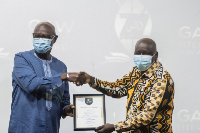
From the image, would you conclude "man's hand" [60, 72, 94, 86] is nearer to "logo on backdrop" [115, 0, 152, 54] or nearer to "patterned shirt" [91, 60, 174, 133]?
"patterned shirt" [91, 60, 174, 133]

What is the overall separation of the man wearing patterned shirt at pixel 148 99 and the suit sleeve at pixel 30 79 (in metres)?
0.54

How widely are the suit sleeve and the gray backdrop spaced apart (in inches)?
38.9

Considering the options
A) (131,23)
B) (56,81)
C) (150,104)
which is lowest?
(150,104)

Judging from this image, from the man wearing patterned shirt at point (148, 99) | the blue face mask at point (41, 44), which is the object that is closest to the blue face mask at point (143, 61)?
the man wearing patterned shirt at point (148, 99)

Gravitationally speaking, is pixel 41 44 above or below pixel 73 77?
above

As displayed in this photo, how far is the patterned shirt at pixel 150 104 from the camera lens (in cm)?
228

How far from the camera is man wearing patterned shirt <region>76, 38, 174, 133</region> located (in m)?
2.29

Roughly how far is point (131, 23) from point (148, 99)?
1.57 m

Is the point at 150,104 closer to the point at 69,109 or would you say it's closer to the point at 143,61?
→ the point at 143,61

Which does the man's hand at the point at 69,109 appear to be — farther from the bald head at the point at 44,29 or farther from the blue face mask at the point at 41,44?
the bald head at the point at 44,29

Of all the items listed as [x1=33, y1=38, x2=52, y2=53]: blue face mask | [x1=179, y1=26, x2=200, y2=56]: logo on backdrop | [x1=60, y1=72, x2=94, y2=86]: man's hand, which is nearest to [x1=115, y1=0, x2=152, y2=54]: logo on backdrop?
[x1=179, y1=26, x2=200, y2=56]: logo on backdrop

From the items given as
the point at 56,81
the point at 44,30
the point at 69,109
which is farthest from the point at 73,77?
the point at 44,30

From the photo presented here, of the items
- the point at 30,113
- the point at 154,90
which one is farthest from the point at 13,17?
the point at 154,90

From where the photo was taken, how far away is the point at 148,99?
90.3 inches
